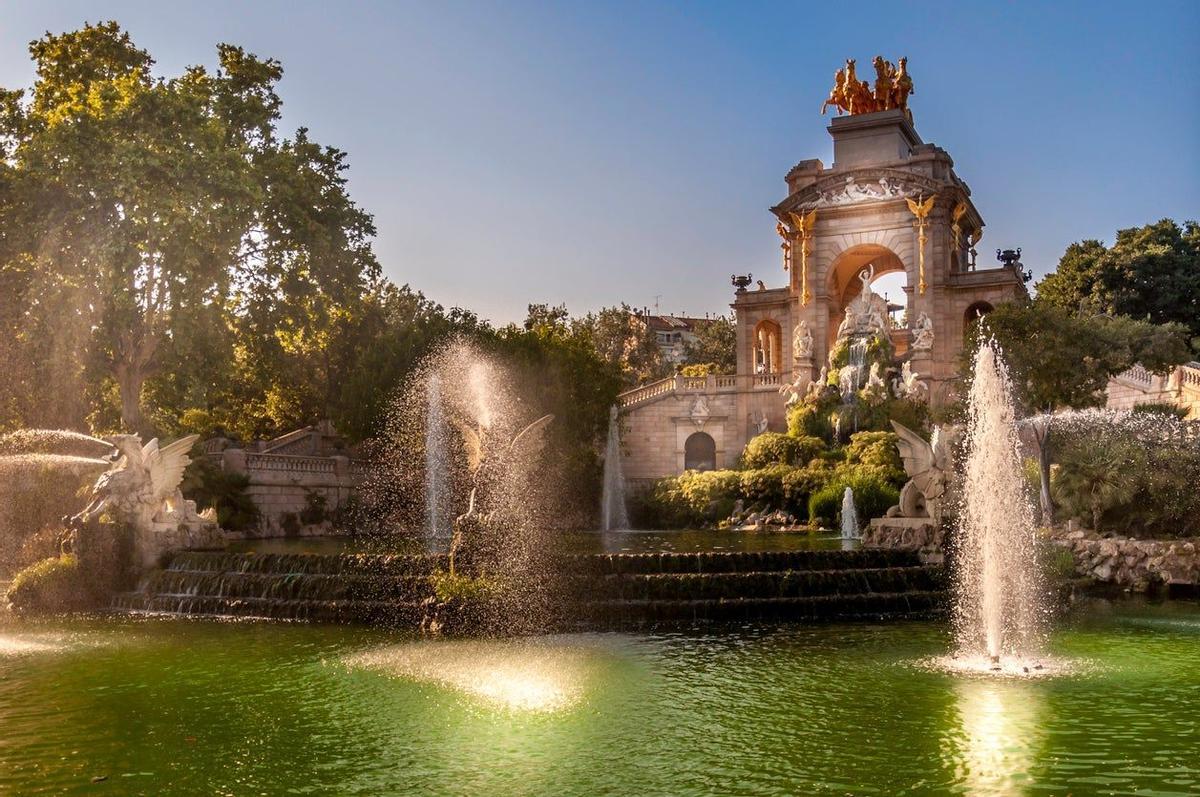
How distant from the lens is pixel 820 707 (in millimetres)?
12180

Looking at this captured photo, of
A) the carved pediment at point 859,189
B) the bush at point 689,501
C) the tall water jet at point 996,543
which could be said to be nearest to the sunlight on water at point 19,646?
the tall water jet at point 996,543

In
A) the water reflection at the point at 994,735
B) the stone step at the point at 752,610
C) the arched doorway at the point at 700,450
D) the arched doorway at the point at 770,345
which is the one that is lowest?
the water reflection at the point at 994,735

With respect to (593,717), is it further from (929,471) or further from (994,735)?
(929,471)

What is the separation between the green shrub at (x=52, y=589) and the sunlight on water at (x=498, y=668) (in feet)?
27.2

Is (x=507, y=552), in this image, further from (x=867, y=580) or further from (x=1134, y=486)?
(x=1134, y=486)

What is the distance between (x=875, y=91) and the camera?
5816 centimetres

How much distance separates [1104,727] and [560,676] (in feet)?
20.4

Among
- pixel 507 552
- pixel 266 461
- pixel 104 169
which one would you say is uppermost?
pixel 104 169

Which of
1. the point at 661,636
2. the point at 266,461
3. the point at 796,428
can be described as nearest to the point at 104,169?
the point at 266,461

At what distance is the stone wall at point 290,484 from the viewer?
120ft

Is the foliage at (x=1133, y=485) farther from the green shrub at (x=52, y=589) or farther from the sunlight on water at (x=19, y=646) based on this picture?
the green shrub at (x=52, y=589)

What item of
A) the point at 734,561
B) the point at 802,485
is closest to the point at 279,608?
the point at 734,561

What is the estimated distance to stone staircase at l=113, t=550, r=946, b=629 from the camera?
744 inches

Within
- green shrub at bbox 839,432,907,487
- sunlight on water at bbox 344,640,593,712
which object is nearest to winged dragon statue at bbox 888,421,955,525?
sunlight on water at bbox 344,640,593,712
